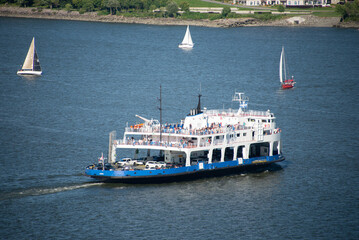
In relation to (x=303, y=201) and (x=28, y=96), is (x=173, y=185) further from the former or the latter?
(x=28, y=96)

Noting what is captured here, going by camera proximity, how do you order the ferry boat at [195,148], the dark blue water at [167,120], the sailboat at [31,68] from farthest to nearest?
the sailboat at [31,68] → the ferry boat at [195,148] → the dark blue water at [167,120]

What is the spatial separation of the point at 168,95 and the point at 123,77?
21.9 m

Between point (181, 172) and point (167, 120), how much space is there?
908 inches

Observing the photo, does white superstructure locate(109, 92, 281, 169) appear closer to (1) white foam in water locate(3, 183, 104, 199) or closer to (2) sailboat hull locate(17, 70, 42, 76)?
(1) white foam in water locate(3, 183, 104, 199)

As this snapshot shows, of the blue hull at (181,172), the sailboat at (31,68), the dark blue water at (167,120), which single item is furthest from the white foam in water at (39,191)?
the sailboat at (31,68)

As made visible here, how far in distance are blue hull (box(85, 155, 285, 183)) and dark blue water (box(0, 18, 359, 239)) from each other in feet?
3.32

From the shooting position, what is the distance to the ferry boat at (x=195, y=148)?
67.1m

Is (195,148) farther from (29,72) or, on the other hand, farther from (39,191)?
(29,72)

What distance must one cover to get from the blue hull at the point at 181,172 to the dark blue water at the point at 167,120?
1.01 m

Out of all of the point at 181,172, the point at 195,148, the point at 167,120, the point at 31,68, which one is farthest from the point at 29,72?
the point at 181,172

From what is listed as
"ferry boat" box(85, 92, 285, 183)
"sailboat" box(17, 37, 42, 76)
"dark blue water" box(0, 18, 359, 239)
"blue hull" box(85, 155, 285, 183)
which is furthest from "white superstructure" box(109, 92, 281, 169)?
"sailboat" box(17, 37, 42, 76)

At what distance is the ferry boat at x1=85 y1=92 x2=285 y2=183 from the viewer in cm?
6712

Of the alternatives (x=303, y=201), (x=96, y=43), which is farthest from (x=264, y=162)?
(x=96, y=43)

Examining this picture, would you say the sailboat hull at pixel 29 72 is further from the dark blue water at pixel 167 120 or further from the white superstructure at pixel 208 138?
the white superstructure at pixel 208 138
